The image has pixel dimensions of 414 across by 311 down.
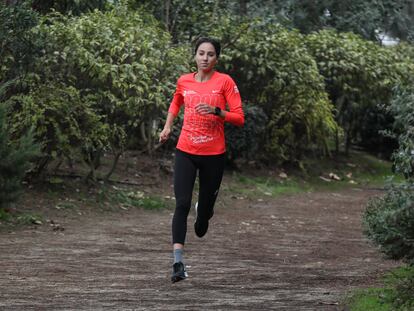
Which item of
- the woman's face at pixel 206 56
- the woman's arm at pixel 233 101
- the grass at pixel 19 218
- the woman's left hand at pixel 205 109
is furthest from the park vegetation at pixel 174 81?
the woman's face at pixel 206 56

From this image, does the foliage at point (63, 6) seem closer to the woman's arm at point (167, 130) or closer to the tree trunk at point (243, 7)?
the tree trunk at point (243, 7)

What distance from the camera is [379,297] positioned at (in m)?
7.74

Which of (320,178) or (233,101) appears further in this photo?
(320,178)

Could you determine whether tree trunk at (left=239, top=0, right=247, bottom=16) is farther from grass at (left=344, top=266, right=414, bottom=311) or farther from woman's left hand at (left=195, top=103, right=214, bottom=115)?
grass at (left=344, top=266, right=414, bottom=311)

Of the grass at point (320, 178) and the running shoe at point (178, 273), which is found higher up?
the running shoe at point (178, 273)

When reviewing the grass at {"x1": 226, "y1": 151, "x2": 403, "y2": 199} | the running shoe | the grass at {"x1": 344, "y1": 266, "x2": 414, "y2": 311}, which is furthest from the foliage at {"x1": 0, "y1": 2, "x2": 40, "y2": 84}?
the grass at {"x1": 344, "y1": 266, "x2": 414, "y2": 311}

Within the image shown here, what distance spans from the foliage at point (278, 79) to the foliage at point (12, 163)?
684cm

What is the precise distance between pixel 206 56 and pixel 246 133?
33.3ft

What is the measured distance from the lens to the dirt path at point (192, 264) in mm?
8016

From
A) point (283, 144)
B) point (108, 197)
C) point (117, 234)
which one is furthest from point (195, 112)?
point (283, 144)

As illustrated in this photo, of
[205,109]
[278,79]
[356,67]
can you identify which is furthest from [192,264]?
[356,67]

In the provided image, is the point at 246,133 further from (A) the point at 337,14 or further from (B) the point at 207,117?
(B) the point at 207,117

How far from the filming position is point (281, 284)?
351 inches

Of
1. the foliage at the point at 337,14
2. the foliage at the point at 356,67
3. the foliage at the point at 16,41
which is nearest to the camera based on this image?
the foliage at the point at 16,41
